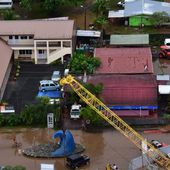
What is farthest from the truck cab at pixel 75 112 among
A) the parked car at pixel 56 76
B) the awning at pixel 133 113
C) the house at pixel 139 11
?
the house at pixel 139 11

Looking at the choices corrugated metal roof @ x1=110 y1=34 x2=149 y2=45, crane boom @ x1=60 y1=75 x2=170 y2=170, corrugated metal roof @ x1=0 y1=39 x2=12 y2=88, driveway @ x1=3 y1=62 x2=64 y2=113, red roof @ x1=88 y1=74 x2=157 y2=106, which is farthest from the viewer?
corrugated metal roof @ x1=110 y1=34 x2=149 y2=45

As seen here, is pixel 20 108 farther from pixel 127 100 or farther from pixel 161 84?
pixel 161 84

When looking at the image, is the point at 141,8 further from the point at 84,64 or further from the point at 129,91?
the point at 129,91

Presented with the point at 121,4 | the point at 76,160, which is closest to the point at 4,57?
the point at 76,160

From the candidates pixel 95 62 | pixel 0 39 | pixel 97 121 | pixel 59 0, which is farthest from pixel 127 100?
pixel 59 0

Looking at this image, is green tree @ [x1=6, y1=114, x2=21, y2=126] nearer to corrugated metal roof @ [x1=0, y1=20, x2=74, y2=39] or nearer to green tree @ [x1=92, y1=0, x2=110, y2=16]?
corrugated metal roof @ [x1=0, y1=20, x2=74, y2=39]

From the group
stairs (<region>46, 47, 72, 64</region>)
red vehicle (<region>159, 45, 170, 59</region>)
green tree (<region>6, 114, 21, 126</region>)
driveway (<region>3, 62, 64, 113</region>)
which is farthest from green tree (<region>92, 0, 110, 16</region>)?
green tree (<region>6, 114, 21, 126</region>)

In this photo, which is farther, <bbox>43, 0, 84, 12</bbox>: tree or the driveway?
<bbox>43, 0, 84, 12</bbox>: tree
